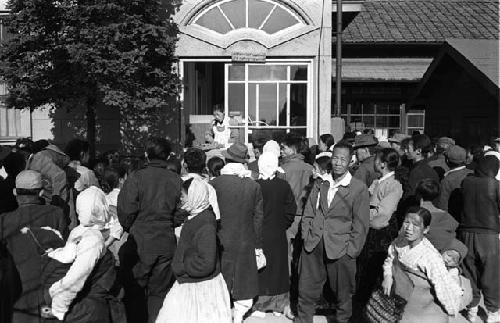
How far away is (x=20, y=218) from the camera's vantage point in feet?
14.4

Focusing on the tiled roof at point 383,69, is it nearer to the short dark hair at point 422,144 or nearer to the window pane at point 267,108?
the window pane at point 267,108

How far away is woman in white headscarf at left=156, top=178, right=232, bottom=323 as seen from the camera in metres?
4.36

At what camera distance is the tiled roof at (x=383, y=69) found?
20.4m

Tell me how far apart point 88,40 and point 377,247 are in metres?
6.45

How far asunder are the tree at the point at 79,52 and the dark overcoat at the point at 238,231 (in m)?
5.14

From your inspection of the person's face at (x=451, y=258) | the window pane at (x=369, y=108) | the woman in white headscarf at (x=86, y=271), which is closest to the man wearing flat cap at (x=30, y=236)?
the woman in white headscarf at (x=86, y=271)

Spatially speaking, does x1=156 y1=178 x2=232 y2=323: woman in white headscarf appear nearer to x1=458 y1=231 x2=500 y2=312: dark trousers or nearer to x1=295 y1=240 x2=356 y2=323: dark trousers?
x1=295 y1=240 x2=356 y2=323: dark trousers

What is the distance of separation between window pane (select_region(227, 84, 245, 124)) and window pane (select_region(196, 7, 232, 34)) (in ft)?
4.83

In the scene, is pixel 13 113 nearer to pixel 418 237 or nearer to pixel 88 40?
pixel 88 40

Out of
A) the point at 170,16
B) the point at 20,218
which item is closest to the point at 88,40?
the point at 170,16

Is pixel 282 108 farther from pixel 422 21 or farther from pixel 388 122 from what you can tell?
pixel 422 21

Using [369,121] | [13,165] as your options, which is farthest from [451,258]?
[369,121]

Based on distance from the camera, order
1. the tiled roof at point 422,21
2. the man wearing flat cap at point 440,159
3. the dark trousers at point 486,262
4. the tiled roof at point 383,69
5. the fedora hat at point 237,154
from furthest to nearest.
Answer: the tiled roof at point 422,21, the tiled roof at point 383,69, the man wearing flat cap at point 440,159, the dark trousers at point 486,262, the fedora hat at point 237,154

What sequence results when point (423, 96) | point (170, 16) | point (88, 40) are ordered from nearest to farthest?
point (88, 40) → point (170, 16) → point (423, 96)
